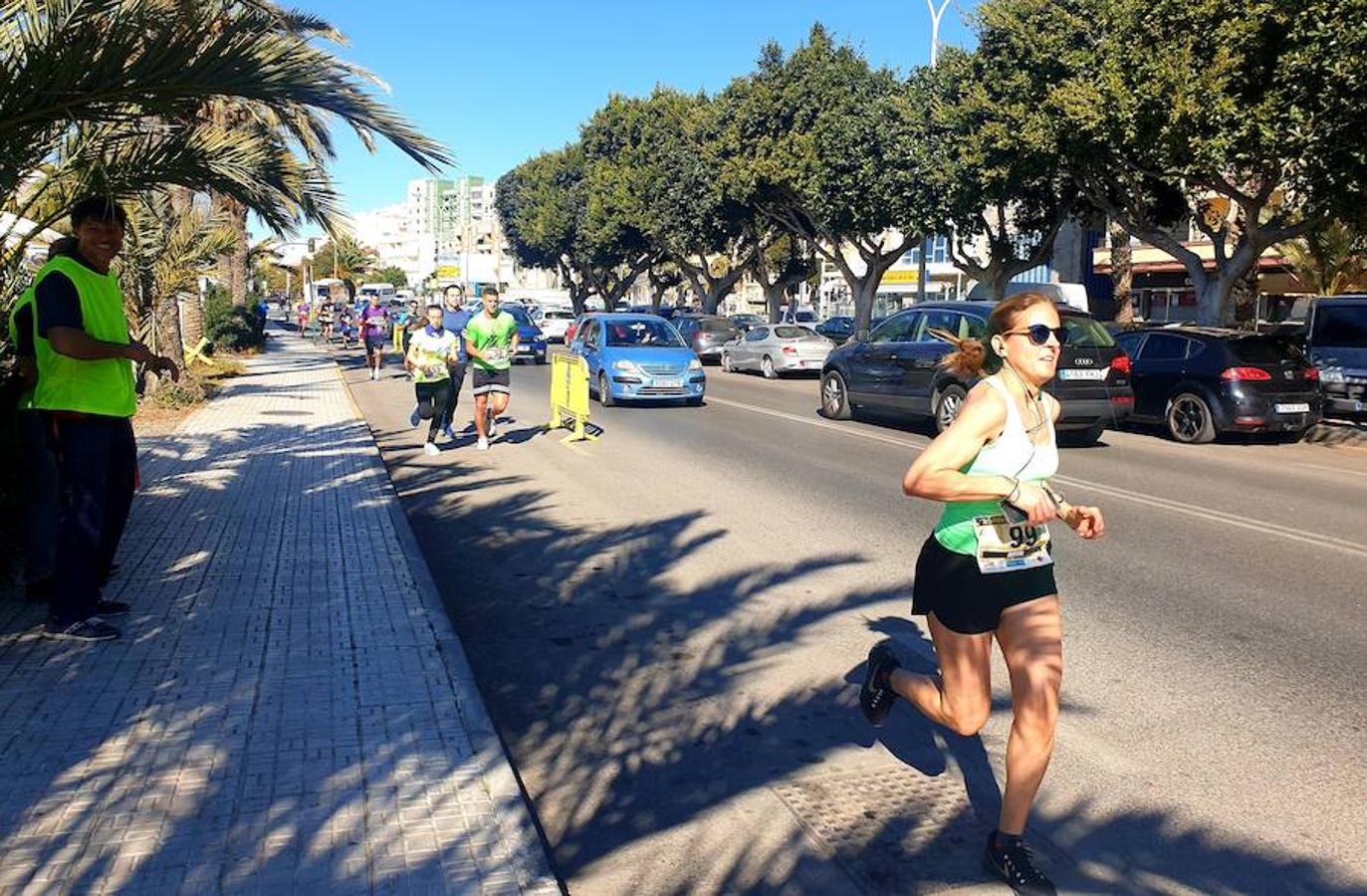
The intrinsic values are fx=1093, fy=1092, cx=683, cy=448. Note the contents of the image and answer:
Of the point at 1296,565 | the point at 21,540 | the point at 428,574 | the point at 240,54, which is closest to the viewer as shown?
the point at 240,54

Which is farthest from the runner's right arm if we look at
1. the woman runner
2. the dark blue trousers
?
the dark blue trousers

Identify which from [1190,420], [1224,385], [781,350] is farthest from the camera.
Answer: [781,350]

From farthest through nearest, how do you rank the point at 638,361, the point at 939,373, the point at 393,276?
the point at 393,276, the point at 638,361, the point at 939,373

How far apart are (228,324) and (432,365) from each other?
20.3 m

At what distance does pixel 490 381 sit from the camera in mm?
12398

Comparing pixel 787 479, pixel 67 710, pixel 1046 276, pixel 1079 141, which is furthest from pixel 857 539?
pixel 1046 276

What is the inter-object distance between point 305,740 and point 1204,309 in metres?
19.0

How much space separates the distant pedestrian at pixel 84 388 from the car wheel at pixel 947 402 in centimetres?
988

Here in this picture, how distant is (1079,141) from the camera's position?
→ 18.5 meters

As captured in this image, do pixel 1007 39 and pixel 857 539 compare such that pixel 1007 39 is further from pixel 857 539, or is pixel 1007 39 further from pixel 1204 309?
pixel 857 539

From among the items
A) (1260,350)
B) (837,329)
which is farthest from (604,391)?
(837,329)

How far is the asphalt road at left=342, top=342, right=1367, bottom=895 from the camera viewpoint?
3.46 metres

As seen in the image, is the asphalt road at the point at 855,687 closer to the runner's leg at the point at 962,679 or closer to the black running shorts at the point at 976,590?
the runner's leg at the point at 962,679

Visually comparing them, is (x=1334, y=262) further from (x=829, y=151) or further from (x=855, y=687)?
(x=855, y=687)
